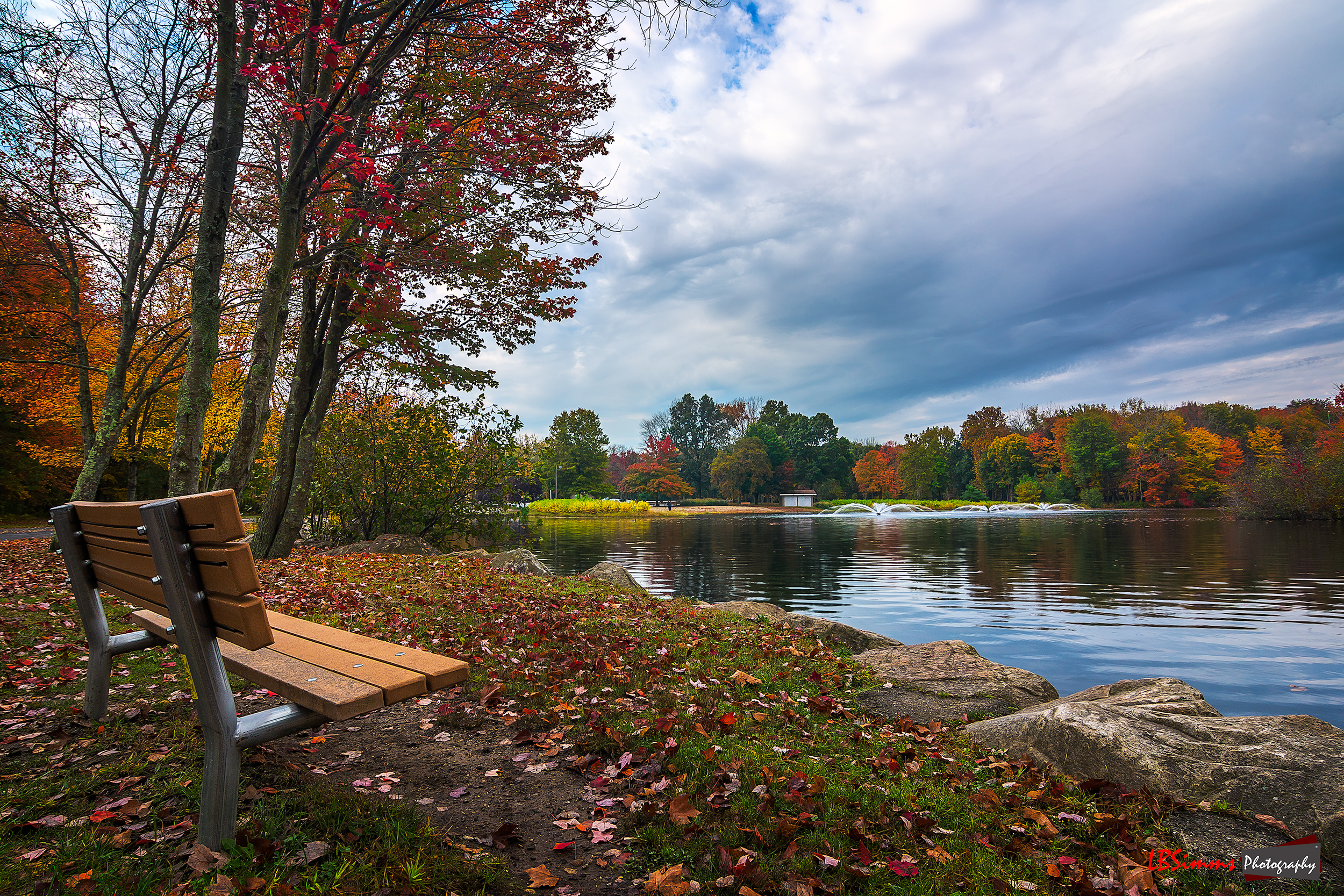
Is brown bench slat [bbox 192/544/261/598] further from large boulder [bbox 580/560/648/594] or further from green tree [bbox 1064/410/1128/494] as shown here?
green tree [bbox 1064/410/1128/494]

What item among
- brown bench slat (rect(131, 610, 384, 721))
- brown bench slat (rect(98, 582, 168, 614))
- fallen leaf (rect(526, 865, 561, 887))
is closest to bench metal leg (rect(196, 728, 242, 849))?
brown bench slat (rect(131, 610, 384, 721))

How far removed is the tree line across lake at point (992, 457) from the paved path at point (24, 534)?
41225 millimetres

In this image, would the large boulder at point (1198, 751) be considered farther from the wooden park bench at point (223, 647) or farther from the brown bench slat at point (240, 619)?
the brown bench slat at point (240, 619)

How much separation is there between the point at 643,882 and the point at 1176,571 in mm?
18853

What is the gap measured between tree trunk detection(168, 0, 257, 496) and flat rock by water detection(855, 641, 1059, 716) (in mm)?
7015

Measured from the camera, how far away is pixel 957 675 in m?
5.63

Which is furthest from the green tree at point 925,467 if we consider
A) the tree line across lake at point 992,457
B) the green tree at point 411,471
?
the green tree at point 411,471

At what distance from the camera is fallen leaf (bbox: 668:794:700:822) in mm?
2713

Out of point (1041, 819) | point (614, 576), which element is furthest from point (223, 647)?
point (614, 576)

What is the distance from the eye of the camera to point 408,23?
18.9 ft

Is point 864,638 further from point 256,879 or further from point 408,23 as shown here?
point 408,23

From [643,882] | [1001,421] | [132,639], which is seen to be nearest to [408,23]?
[132,639]

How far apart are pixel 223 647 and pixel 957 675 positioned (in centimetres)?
561

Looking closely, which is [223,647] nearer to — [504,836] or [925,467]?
[504,836]
